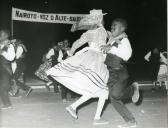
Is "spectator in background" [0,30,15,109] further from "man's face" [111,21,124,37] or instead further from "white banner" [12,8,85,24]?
"white banner" [12,8,85,24]

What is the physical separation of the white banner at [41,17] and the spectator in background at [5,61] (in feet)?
19.0

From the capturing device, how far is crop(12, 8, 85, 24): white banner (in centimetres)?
1550

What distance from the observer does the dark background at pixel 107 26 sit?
17.7m

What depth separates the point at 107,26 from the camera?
18156 mm

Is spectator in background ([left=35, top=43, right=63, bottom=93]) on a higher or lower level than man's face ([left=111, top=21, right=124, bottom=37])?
lower

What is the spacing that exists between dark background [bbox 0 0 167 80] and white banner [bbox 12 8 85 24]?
1399mm

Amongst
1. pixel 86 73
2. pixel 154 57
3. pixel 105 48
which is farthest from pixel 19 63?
pixel 105 48

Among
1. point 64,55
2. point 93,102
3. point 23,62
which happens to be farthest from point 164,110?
point 23,62

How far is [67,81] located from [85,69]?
0.45 meters

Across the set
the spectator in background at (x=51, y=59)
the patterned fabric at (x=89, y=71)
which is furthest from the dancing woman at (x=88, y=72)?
the spectator in background at (x=51, y=59)

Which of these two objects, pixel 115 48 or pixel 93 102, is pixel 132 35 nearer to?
pixel 93 102

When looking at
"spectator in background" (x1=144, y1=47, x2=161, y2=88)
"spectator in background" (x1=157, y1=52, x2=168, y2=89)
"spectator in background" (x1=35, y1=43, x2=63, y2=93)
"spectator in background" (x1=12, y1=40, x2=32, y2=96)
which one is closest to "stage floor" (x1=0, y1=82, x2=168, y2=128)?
"spectator in background" (x1=12, y1=40, x2=32, y2=96)

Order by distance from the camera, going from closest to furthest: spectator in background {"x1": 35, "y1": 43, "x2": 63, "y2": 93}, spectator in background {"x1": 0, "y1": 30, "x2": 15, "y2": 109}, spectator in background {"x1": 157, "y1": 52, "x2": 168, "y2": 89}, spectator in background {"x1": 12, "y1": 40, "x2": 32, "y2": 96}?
spectator in background {"x1": 0, "y1": 30, "x2": 15, "y2": 109}, spectator in background {"x1": 12, "y1": 40, "x2": 32, "y2": 96}, spectator in background {"x1": 35, "y1": 43, "x2": 63, "y2": 93}, spectator in background {"x1": 157, "y1": 52, "x2": 168, "y2": 89}

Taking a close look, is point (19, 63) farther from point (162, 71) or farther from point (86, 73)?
point (86, 73)
